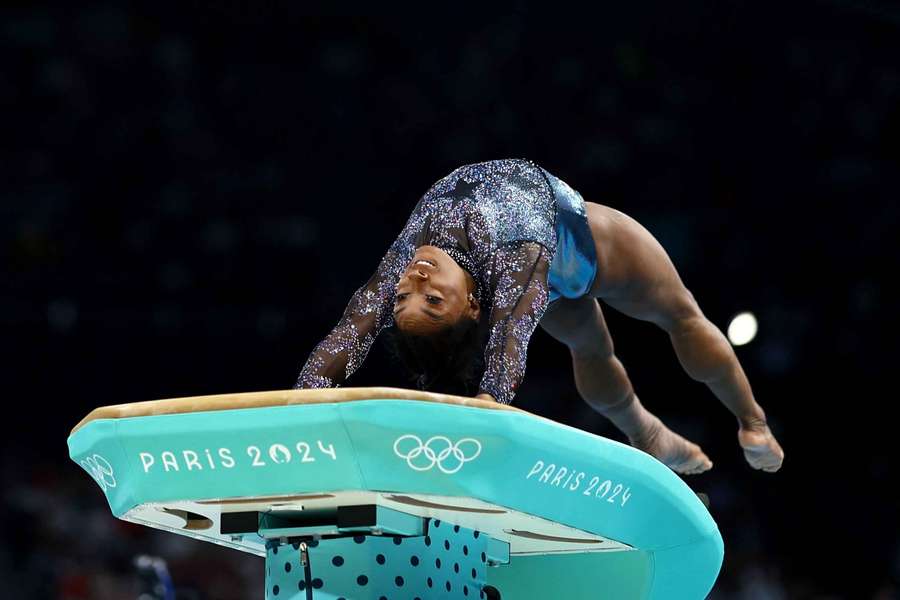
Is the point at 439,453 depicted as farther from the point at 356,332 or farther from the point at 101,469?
the point at 356,332

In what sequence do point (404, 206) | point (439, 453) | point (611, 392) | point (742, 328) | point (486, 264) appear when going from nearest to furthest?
point (439, 453) < point (486, 264) < point (611, 392) < point (742, 328) < point (404, 206)

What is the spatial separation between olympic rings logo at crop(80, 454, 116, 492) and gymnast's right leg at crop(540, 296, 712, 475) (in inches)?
71.0

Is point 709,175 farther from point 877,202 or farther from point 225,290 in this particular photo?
point 225,290

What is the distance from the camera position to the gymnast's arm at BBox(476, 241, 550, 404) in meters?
2.65

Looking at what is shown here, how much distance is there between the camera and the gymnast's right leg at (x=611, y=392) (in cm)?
389

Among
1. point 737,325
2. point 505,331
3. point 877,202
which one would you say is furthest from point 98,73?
point 505,331

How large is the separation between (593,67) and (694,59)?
2.09 ft

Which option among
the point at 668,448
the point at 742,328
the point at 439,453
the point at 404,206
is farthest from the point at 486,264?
the point at 404,206

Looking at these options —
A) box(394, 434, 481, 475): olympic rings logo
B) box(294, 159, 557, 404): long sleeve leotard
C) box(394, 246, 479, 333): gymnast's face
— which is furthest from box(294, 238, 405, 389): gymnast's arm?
box(394, 434, 481, 475): olympic rings logo

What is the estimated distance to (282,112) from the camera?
7.20m

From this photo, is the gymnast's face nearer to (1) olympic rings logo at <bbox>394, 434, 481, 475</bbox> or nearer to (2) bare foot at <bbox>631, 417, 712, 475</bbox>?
(1) olympic rings logo at <bbox>394, 434, 481, 475</bbox>

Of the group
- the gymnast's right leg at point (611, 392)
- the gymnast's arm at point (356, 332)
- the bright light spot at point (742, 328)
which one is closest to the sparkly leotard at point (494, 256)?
the gymnast's arm at point (356, 332)

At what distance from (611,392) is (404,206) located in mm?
2798

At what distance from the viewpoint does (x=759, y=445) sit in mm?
3689
